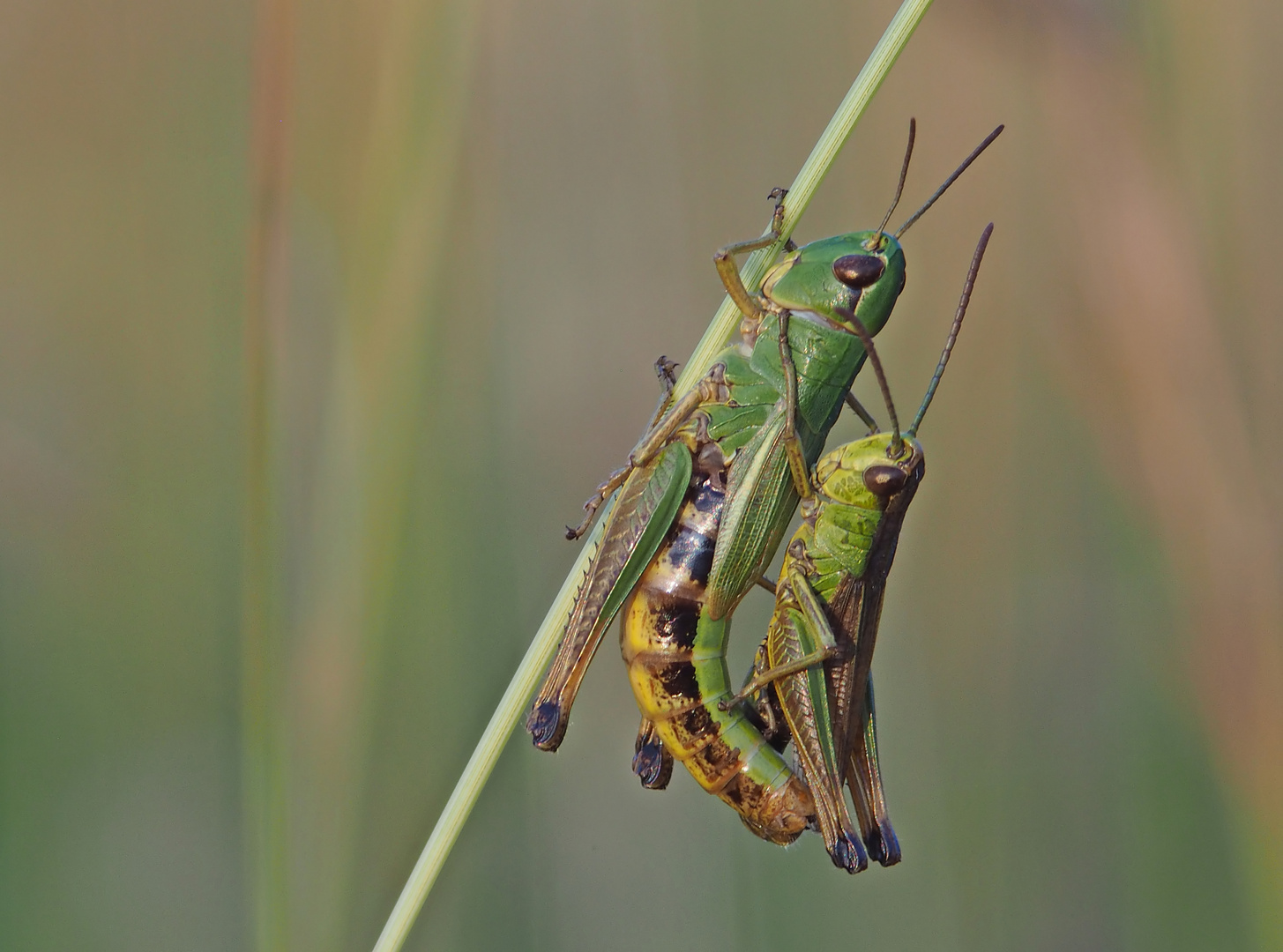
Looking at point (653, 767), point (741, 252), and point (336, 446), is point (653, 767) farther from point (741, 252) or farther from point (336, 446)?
point (741, 252)

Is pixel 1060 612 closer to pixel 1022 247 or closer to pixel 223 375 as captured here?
pixel 1022 247

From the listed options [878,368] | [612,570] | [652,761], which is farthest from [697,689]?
[878,368]

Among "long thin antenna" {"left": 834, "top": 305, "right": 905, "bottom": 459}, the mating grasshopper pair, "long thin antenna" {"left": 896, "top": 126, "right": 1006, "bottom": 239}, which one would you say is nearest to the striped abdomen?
the mating grasshopper pair

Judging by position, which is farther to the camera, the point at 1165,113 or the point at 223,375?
the point at 1165,113

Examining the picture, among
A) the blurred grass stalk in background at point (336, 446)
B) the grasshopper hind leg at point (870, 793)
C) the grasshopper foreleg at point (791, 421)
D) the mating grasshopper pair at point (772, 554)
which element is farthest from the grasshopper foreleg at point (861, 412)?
the blurred grass stalk in background at point (336, 446)

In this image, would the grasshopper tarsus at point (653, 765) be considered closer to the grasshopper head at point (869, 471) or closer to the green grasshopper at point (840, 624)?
the green grasshopper at point (840, 624)

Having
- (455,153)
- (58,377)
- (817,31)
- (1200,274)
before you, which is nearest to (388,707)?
(58,377)
